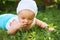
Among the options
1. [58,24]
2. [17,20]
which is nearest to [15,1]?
[58,24]

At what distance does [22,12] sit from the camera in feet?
9.77

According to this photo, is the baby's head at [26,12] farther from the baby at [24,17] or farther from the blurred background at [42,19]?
the blurred background at [42,19]

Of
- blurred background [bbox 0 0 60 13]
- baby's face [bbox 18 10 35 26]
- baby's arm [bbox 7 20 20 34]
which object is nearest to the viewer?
baby's face [bbox 18 10 35 26]

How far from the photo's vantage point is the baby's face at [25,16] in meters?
2.95

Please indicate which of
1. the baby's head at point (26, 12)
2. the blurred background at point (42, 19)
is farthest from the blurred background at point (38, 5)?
the baby's head at point (26, 12)

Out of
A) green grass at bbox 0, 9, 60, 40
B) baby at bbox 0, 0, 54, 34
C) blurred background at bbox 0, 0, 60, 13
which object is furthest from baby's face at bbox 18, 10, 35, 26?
blurred background at bbox 0, 0, 60, 13

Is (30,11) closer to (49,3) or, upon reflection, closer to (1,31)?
(1,31)

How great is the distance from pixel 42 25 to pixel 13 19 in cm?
39

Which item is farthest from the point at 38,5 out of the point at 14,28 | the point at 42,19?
the point at 14,28

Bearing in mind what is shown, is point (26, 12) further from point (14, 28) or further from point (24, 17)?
point (14, 28)

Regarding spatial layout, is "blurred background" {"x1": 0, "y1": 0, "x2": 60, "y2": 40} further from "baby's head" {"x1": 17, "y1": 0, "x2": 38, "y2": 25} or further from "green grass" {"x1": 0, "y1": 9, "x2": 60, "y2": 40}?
"baby's head" {"x1": 17, "y1": 0, "x2": 38, "y2": 25}

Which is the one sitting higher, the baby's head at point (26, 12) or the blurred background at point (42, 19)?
the baby's head at point (26, 12)

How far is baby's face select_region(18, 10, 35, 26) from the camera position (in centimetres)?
295

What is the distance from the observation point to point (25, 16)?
2949 millimetres
